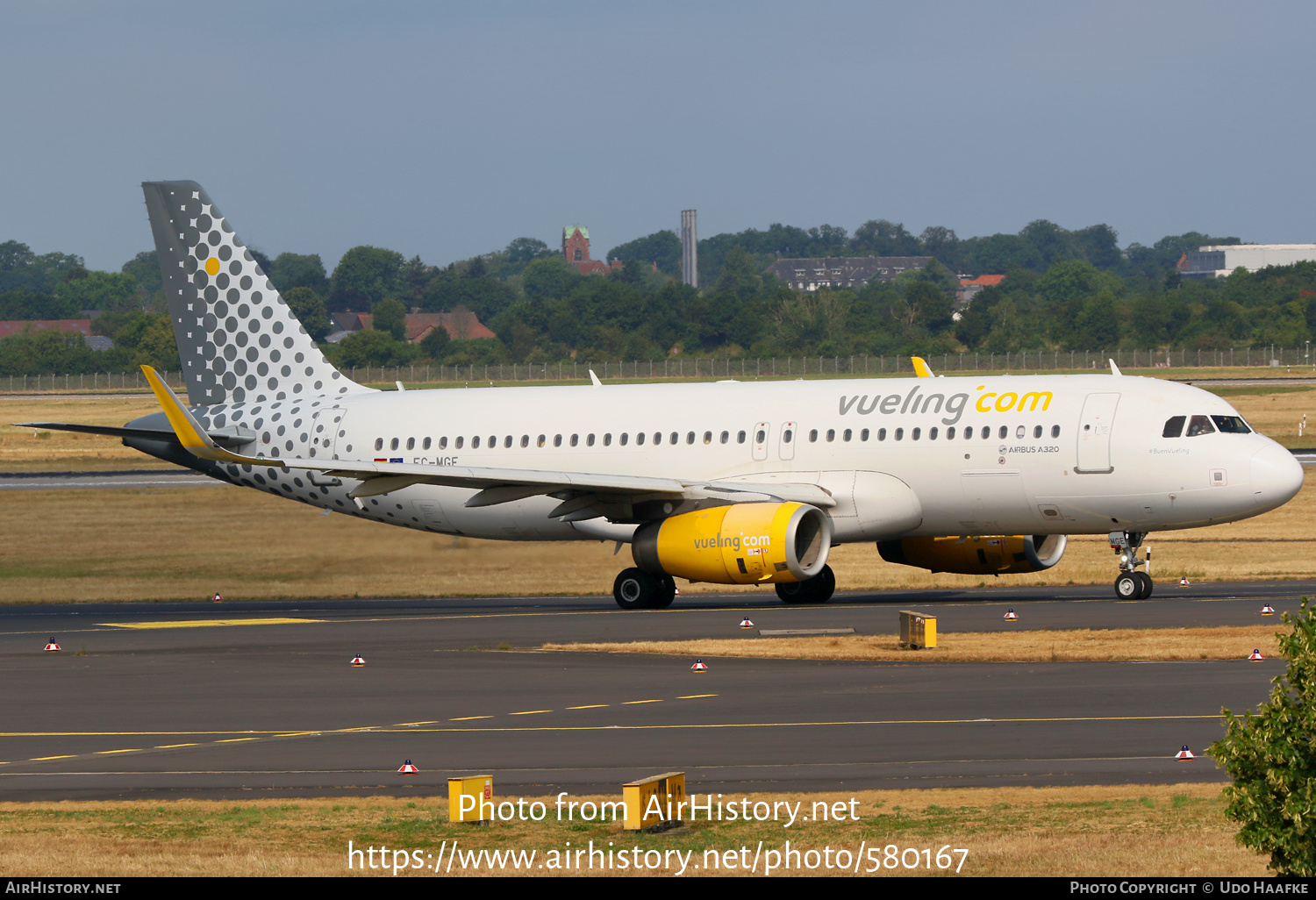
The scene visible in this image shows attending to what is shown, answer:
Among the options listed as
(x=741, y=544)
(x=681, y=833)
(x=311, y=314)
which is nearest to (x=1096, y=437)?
(x=741, y=544)

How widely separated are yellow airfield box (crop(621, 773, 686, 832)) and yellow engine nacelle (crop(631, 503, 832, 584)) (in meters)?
17.8

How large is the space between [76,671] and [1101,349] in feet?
350

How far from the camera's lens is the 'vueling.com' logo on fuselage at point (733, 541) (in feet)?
105

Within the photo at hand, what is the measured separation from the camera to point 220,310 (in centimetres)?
4097

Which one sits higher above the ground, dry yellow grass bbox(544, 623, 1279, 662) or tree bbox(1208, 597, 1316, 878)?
tree bbox(1208, 597, 1316, 878)

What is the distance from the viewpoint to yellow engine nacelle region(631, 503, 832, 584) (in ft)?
105

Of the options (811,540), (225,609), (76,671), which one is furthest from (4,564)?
(811,540)

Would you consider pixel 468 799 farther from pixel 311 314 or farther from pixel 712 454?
pixel 311 314

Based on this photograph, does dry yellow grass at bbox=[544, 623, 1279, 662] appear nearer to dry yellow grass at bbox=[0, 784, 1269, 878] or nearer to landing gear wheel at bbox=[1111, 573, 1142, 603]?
landing gear wheel at bbox=[1111, 573, 1142, 603]

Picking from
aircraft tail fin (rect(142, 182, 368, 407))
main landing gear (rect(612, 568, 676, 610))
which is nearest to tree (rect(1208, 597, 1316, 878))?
main landing gear (rect(612, 568, 676, 610))

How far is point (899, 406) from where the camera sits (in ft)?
114

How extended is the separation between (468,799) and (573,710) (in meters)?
7.15
